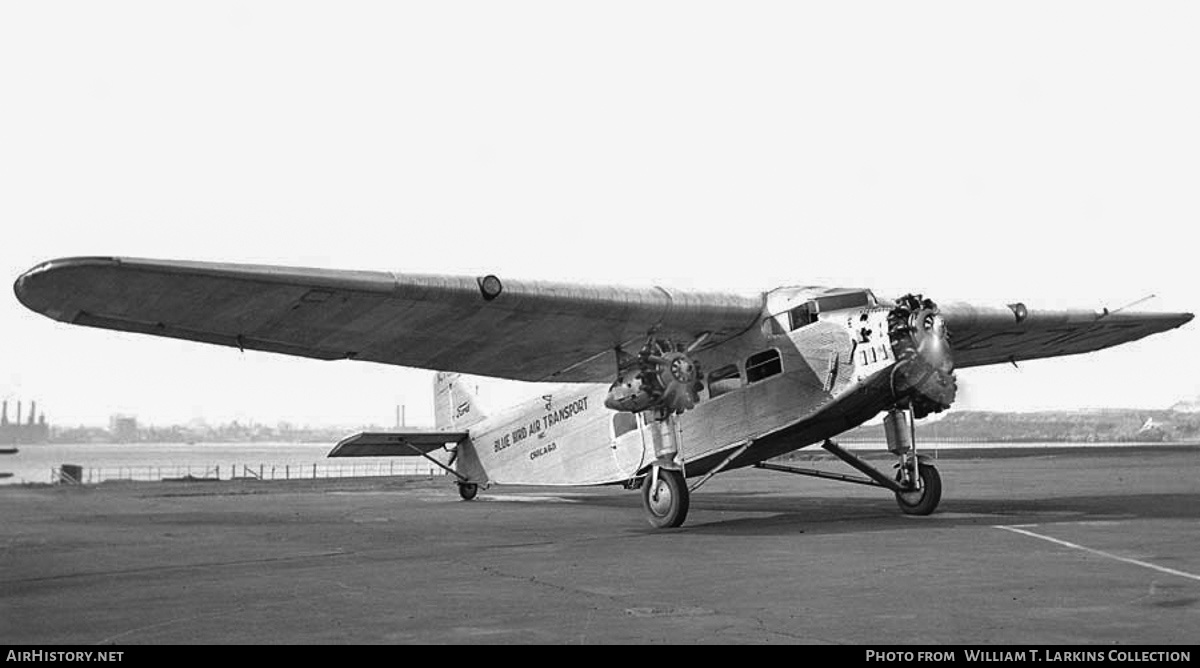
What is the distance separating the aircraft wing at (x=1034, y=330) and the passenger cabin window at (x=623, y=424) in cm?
596

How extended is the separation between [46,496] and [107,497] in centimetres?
225

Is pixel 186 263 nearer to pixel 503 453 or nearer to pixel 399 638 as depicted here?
pixel 399 638

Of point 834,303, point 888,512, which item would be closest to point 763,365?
point 834,303

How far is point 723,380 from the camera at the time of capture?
19297 millimetres

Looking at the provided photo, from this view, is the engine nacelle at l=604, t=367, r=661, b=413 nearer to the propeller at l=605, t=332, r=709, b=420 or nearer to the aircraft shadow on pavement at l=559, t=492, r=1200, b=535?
the propeller at l=605, t=332, r=709, b=420

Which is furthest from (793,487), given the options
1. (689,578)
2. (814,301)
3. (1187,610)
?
(1187,610)

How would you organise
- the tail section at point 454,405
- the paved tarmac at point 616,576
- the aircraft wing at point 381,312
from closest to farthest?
the paved tarmac at point 616,576
the aircraft wing at point 381,312
the tail section at point 454,405

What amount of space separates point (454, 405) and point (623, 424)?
28.5ft

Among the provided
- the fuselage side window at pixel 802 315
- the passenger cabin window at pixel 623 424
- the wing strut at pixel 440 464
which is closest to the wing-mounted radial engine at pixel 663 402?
the fuselage side window at pixel 802 315

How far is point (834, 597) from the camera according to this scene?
9.62 metres

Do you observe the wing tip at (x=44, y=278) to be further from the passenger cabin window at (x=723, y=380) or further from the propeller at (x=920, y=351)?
the propeller at (x=920, y=351)

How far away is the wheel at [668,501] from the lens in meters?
17.5

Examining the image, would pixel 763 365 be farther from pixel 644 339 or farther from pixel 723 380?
pixel 644 339

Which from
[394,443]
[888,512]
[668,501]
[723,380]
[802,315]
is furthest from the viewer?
[394,443]
